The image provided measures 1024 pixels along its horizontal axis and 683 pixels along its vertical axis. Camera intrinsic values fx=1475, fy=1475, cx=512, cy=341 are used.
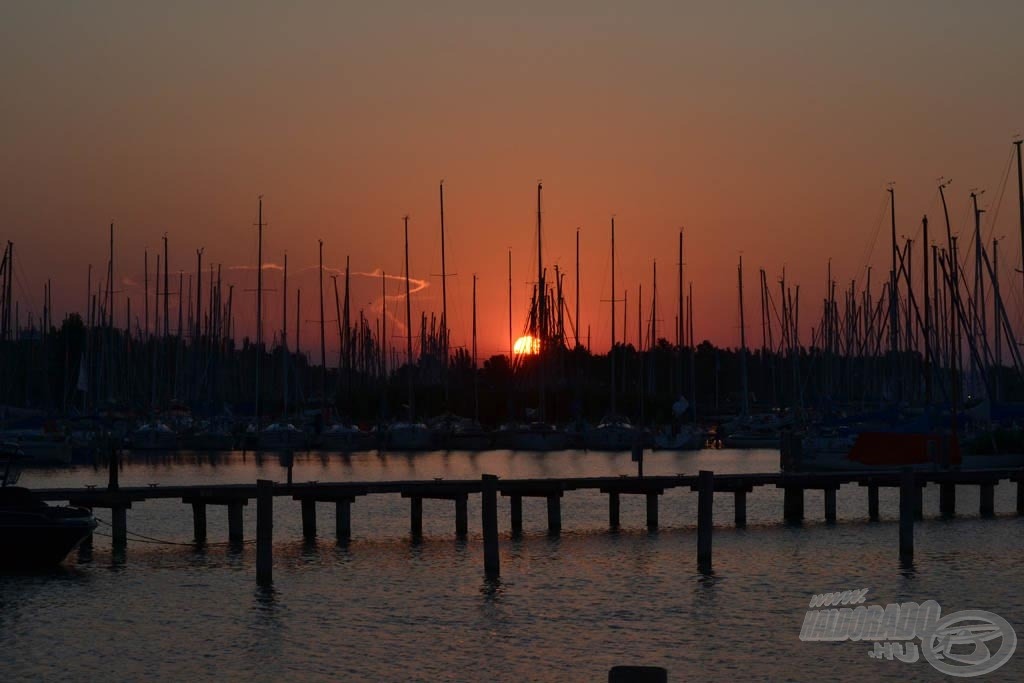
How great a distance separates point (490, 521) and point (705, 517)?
5.97 meters

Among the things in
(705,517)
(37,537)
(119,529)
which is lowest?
(119,529)

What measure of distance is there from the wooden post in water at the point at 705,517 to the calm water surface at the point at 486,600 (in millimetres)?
616

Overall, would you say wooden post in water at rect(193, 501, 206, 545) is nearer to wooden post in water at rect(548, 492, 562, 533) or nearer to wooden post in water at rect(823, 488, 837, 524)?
wooden post in water at rect(548, 492, 562, 533)

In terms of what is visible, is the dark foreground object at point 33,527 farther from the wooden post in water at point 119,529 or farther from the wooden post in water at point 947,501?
the wooden post in water at point 947,501

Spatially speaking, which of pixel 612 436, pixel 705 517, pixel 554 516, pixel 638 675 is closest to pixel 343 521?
pixel 554 516

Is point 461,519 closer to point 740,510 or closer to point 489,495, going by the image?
point 740,510

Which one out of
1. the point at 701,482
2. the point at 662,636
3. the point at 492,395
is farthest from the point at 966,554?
the point at 492,395

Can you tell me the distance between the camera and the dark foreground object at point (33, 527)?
36.2 m

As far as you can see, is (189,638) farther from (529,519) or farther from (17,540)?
(529,519)

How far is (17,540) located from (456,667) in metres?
14.5

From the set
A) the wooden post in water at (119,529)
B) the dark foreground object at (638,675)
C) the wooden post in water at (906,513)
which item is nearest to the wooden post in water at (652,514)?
the wooden post in water at (906,513)

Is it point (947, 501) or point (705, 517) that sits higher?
point (705, 517)

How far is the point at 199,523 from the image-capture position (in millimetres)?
44344

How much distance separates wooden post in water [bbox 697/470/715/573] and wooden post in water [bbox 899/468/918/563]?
4.94m
